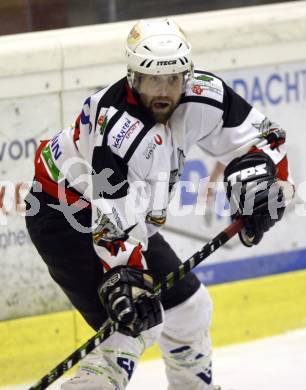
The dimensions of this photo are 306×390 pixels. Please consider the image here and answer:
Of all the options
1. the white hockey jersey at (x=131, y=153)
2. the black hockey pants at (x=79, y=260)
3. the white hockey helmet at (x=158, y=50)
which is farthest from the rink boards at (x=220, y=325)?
the white hockey helmet at (x=158, y=50)

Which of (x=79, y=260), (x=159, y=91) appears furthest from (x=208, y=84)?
(x=79, y=260)

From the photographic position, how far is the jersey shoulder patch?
366 cm

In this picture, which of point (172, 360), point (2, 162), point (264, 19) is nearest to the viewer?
point (172, 360)

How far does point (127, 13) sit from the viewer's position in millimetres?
4879

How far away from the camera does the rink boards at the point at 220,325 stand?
15.0 ft

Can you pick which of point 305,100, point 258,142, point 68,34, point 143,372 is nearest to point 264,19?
point 305,100

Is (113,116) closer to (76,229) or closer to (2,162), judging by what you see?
(76,229)

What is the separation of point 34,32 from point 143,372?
4.49 ft

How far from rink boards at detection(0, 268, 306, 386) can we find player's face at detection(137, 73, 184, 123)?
4.55 feet

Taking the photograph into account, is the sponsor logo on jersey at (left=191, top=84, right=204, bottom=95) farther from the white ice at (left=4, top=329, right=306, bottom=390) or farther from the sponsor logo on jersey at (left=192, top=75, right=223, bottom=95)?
the white ice at (left=4, top=329, right=306, bottom=390)

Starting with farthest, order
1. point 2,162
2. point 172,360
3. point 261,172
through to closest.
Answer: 1. point 2,162
2. point 172,360
3. point 261,172

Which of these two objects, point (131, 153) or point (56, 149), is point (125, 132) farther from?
point (56, 149)

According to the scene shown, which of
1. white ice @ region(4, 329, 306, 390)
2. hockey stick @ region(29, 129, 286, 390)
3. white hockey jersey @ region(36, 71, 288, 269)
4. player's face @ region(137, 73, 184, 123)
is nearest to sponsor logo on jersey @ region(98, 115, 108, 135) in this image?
white hockey jersey @ region(36, 71, 288, 269)

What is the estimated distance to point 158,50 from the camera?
3.46 metres
